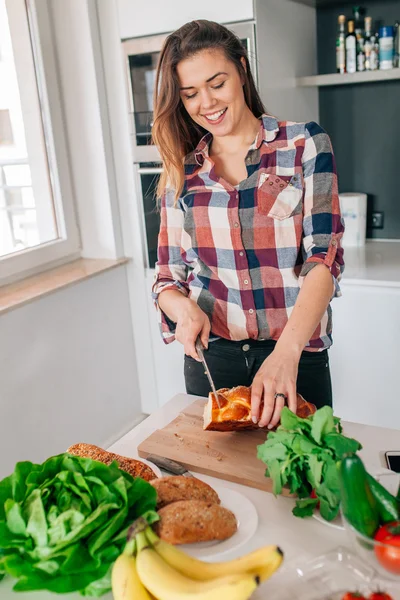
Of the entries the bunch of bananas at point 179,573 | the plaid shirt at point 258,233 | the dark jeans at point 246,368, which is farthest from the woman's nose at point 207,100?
→ the bunch of bananas at point 179,573

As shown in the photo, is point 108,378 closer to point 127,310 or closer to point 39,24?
point 127,310

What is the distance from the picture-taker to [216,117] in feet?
4.47

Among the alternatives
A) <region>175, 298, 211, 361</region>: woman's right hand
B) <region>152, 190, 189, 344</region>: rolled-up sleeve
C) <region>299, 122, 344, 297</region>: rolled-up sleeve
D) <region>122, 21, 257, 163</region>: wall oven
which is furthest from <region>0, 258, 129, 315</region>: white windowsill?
<region>299, 122, 344, 297</region>: rolled-up sleeve

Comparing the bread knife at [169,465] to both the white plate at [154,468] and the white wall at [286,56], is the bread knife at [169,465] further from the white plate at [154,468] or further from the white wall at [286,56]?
the white wall at [286,56]

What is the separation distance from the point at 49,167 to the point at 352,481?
2.08 meters

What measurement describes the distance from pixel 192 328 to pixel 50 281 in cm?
118

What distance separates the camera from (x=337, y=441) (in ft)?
2.87

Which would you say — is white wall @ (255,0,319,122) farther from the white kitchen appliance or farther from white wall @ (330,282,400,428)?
white wall @ (330,282,400,428)

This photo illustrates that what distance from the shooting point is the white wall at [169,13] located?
204 centimetres

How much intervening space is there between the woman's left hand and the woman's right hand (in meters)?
0.23

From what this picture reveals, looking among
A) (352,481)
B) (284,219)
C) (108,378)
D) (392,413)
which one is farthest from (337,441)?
(108,378)

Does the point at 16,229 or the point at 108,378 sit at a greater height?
the point at 16,229

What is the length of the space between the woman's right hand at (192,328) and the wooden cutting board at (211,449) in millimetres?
156

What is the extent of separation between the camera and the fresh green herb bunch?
0.87m
